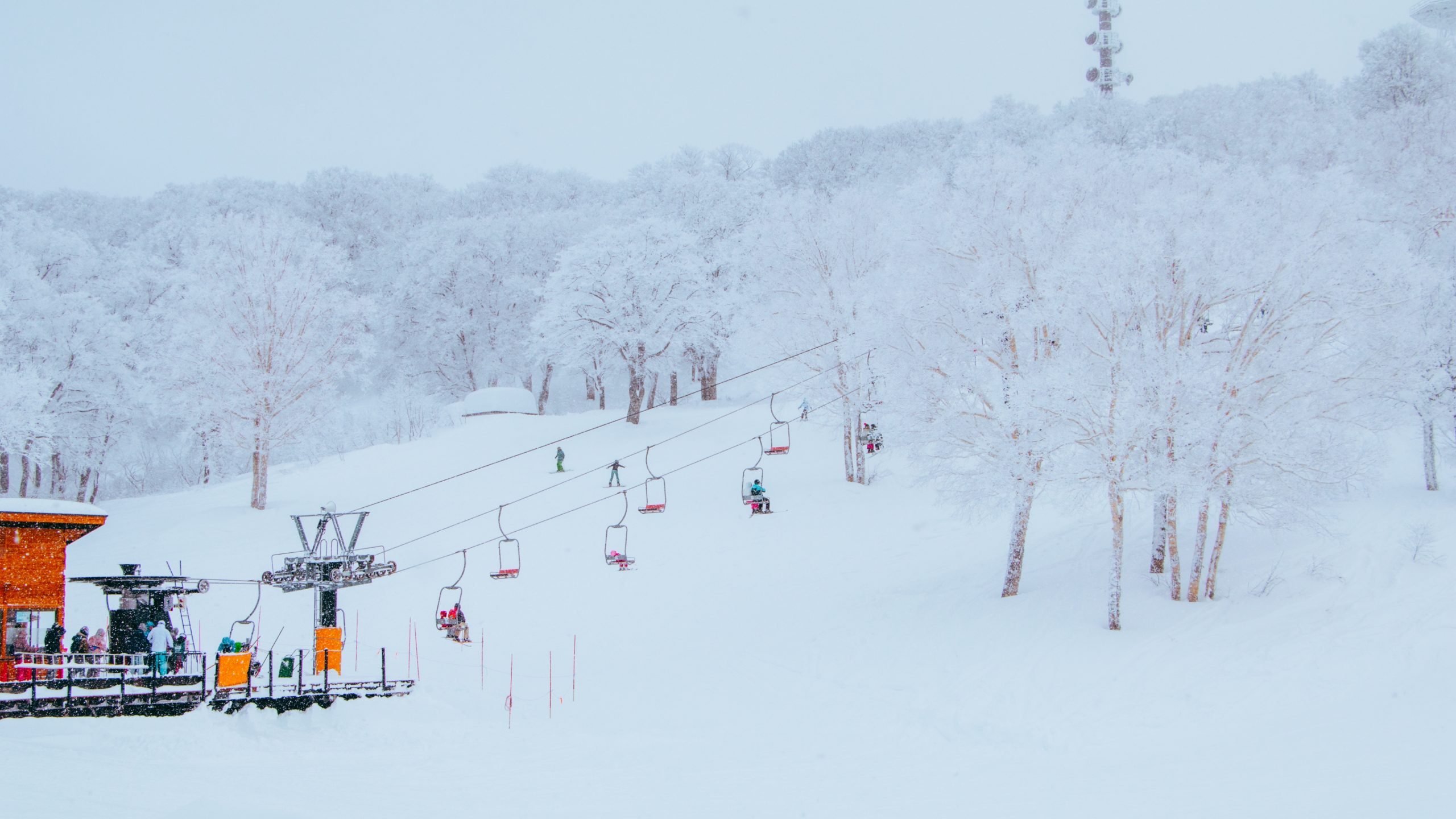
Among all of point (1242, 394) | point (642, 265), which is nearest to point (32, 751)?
point (1242, 394)

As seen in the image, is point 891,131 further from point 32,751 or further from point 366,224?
point 32,751

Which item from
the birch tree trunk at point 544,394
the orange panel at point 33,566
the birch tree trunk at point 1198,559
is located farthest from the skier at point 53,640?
the birch tree trunk at point 544,394

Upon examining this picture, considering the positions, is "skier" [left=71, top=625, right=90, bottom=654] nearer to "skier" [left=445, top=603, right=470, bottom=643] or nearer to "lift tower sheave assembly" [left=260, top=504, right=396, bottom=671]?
"lift tower sheave assembly" [left=260, top=504, right=396, bottom=671]

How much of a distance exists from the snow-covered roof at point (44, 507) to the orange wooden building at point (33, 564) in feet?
0.03

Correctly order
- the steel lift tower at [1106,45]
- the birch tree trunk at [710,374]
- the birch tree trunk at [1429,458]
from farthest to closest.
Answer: the steel lift tower at [1106,45] → the birch tree trunk at [710,374] → the birch tree trunk at [1429,458]

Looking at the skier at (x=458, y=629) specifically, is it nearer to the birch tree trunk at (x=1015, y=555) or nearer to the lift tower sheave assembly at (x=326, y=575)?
the lift tower sheave assembly at (x=326, y=575)

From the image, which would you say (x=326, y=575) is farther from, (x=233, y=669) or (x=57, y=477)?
(x=57, y=477)

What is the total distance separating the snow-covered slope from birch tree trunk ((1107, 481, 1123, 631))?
1.36 feet

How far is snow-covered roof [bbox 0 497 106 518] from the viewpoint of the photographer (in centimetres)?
1723

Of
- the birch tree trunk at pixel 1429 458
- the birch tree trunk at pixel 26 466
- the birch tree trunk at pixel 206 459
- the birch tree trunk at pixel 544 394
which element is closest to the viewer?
the birch tree trunk at pixel 1429 458

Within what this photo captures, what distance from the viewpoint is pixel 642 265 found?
46781mm

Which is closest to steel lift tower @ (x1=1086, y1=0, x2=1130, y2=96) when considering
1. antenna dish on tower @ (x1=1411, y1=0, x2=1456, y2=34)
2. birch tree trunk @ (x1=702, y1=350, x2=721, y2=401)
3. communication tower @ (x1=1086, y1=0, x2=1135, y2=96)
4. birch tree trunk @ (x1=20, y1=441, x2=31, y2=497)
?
communication tower @ (x1=1086, y1=0, x2=1135, y2=96)

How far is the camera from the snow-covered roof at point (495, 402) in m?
52.9

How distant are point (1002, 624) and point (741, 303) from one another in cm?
2884
